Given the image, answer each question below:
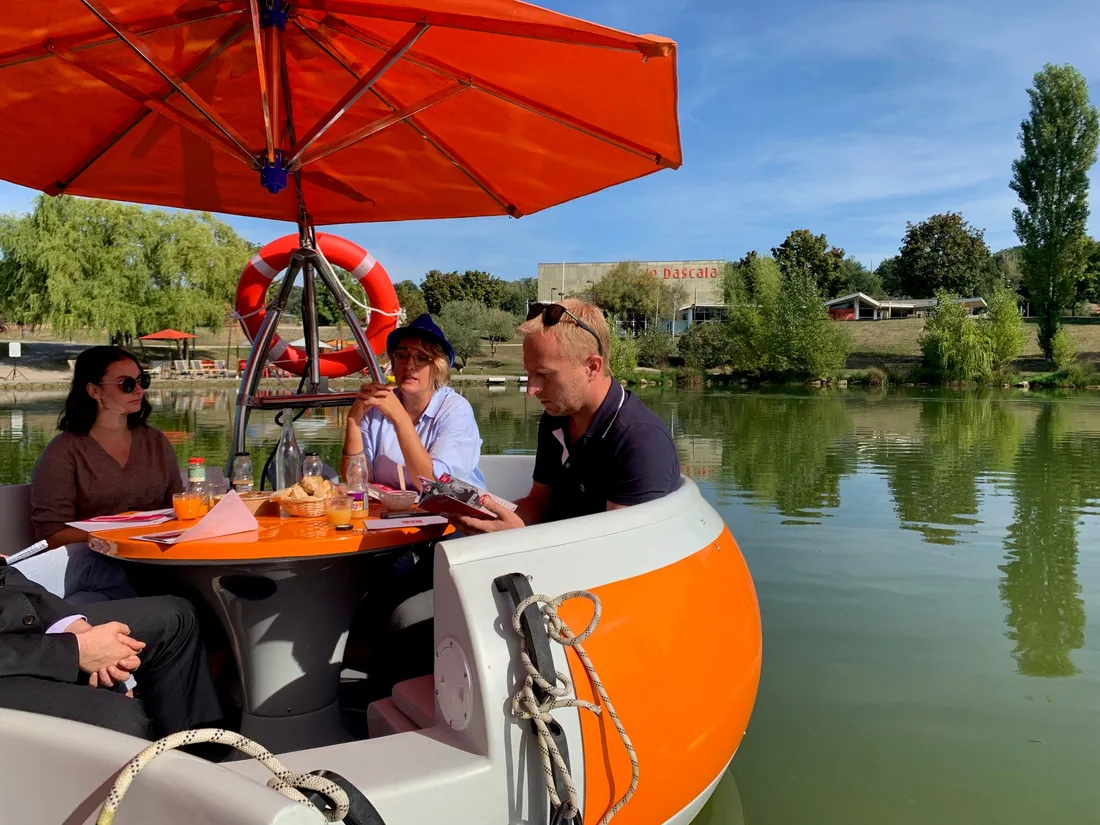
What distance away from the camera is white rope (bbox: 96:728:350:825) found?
108 centimetres

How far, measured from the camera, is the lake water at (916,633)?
282 cm

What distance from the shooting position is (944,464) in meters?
10.6

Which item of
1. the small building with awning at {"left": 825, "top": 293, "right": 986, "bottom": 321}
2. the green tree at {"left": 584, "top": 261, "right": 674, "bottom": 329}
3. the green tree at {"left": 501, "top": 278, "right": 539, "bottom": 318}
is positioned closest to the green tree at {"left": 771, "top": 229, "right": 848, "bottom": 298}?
the small building with awning at {"left": 825, "top": 293, "right": 986, "bottom": 321}

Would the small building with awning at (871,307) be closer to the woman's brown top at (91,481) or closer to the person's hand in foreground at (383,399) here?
the person's hand in foreground at (383,399)

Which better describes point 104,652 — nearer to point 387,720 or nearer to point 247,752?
point 387,720

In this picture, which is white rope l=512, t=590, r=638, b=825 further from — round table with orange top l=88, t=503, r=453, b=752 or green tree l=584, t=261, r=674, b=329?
green tree l=584, t=261, r=674, b=329

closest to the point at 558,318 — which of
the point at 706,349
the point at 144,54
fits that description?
the point at 144,54

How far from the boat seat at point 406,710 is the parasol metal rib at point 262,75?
1.85 meters

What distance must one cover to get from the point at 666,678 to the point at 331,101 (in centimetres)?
266

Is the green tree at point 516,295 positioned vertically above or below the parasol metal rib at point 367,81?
above

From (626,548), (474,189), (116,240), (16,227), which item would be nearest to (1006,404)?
(474,189)

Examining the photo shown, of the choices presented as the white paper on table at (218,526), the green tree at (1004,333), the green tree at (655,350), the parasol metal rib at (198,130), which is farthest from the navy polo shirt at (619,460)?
the green tree at (655,350)

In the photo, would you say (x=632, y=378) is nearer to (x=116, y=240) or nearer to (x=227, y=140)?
(x=116, y=240)

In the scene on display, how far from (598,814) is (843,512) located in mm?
6104
